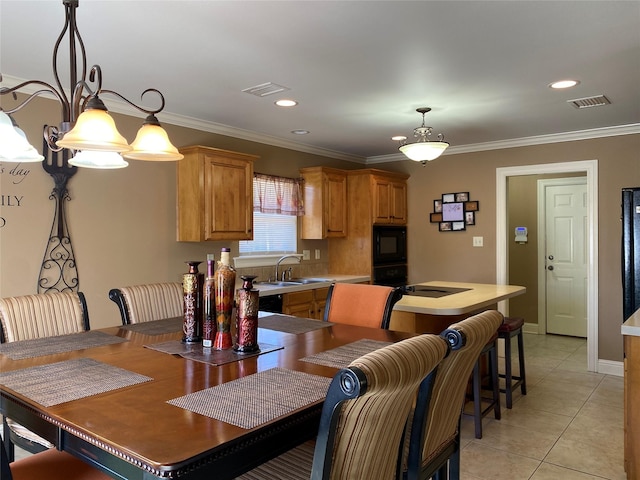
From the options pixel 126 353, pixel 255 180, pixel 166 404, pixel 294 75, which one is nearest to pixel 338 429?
pixel 166 404

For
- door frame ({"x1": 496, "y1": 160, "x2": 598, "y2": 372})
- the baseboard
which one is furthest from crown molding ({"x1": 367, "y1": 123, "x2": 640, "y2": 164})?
the baseboard

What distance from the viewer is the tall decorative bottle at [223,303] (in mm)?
1864

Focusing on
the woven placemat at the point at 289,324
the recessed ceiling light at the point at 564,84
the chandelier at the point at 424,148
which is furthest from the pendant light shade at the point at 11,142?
the recessed ceiling light at the point at 564,84

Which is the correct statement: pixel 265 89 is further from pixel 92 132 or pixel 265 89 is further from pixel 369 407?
pixel 369 407

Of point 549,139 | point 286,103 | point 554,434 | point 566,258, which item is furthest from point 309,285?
point 566,258

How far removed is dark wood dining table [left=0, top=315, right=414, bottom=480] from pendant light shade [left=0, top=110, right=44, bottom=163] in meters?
0.76

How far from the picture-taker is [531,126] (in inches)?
174

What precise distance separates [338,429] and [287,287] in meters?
3.17

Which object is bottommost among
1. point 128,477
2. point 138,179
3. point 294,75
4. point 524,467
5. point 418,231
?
point 524,467

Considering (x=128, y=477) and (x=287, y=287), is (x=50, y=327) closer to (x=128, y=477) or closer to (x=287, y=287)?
(x=128, y=477)

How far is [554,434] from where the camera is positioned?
314 centimetres

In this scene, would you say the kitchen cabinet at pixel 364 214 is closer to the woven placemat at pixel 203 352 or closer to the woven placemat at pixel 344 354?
the woven placemat at pixel 344 354

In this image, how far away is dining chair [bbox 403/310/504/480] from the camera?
1522 mm

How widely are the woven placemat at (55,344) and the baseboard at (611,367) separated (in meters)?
4.42
